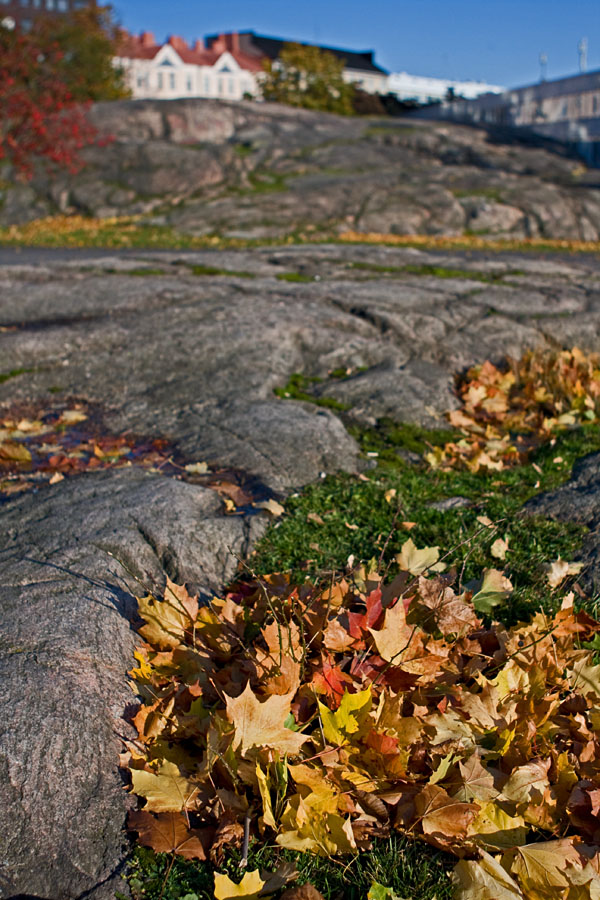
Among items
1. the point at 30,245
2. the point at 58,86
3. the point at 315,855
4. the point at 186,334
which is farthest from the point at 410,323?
the point at 58,86

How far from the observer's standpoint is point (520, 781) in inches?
67.9

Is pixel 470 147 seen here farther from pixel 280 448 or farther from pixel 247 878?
pixel 247 878

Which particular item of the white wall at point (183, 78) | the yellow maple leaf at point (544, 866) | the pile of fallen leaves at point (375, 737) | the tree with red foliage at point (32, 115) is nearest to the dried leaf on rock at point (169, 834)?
the pile of fallen leaves at point (375, 737)

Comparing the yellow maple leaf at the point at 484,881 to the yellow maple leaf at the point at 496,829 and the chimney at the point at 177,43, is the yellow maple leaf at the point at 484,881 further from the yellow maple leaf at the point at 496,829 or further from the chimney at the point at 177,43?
the chimney at the point at 177,43

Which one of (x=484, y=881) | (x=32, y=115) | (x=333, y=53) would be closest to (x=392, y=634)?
(x=484, y=881)

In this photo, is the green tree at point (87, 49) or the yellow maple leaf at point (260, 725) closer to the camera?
the yellow maple leaf at point (260, 725)

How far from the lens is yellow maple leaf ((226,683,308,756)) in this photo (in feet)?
5.59

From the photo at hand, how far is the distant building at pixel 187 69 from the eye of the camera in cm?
5534

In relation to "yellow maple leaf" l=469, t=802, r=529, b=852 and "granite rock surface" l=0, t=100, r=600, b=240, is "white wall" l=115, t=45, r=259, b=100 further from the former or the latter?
"yellow maple leaf" l=469, t=802, r=529, b=852

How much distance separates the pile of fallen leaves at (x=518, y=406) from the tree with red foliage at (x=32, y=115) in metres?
16.3

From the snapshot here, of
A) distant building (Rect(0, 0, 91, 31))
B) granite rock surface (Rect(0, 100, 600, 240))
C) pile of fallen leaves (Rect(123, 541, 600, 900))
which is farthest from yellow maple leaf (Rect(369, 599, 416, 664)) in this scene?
distant building (Rect(0, 0, 91, 31))

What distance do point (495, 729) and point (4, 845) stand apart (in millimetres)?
1151

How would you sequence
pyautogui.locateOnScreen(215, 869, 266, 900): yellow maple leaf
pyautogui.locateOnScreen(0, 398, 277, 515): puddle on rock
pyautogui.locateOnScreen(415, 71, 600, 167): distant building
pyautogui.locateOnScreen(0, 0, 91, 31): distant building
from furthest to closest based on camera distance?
pyautogui.locateOnScreen(0, 0, 91, 31): distant building, pyautogui.locateOnScreen(415, 71, 600, 167): distant building, pyautogui.locateOnScreen(0, 398, 277, 515): puddle on rock, pyautogui.locateOnScreen(215, 869, 266, 900): yellow maple leaf

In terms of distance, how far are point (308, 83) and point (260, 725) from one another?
36463mm
